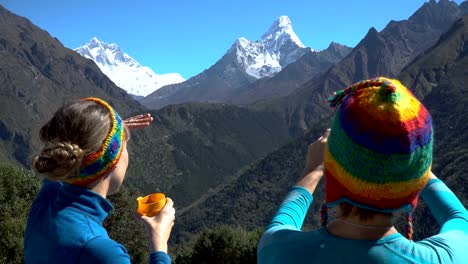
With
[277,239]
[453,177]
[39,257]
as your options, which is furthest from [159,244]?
[453,177]

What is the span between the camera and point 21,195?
27.5m

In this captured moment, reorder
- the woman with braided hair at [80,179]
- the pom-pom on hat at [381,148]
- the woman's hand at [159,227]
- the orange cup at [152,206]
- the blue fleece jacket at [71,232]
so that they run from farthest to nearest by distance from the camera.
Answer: the orange cup at [152,206]
the woman's hand at [159,227]
the woman with braided hair at [80,179]
the blue fleece jacket at [71,232]
the pom-pom on hat at [381,148]

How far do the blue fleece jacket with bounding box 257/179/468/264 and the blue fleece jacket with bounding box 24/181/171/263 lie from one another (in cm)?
93

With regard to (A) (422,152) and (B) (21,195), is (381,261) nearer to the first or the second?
(A) (422,152)

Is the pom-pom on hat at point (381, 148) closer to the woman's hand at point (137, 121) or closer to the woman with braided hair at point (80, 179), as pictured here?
the woman with braided hair at point (80, 179)

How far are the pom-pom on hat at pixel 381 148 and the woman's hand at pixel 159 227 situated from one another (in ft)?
4.49

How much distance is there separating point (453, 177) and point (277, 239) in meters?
129

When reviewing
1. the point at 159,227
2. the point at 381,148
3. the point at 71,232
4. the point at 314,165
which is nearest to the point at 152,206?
the point at 159,227

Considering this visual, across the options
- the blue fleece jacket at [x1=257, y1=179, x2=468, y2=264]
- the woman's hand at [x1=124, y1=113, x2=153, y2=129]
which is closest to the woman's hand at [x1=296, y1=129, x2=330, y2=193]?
the blue fleece jacket at [x1=257, y1=179, x2=468, y2=264]

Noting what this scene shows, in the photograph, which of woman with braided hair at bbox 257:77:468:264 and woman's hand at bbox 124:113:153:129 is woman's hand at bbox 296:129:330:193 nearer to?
woman with braided hair at bbox 257:77:468:264

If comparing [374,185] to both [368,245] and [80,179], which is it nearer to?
[368,245]

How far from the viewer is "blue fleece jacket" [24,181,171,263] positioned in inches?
115

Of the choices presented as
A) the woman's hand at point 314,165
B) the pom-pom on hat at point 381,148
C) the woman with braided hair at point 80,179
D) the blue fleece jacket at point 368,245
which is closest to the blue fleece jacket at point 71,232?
the woman with braided hair at point 80,179

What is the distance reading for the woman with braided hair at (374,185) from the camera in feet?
7.64
